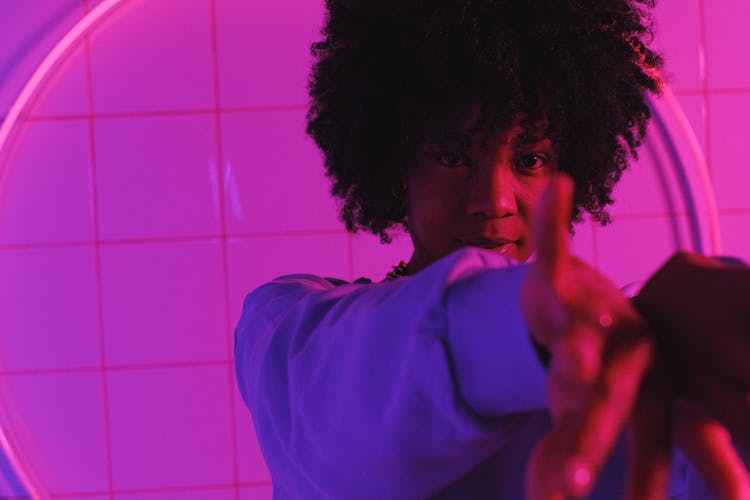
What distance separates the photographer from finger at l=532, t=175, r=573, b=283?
22 centimetres

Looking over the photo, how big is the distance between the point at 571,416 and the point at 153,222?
1.39m

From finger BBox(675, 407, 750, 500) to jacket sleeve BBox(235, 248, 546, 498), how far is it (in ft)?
0.20

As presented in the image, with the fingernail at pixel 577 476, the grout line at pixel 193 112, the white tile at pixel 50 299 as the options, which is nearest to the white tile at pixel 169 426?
the white tile at pixel 50 299

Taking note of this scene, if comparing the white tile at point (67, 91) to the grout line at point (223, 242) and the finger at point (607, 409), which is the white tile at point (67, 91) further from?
the finger at point (607, 409)

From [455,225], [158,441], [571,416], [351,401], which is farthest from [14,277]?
[571,416]

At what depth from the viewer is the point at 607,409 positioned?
225 mm

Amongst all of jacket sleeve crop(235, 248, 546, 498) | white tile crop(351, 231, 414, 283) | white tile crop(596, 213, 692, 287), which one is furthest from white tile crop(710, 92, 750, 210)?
jacket sleeve crop(235, 248, 546, 498)

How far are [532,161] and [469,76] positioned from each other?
0.42 feet

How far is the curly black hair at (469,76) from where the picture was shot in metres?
0.81

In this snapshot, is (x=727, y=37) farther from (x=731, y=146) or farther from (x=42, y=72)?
(x=42, y=72)

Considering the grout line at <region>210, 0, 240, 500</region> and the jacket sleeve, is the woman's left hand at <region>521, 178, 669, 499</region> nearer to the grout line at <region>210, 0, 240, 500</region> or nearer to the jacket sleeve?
the jacket sleeve

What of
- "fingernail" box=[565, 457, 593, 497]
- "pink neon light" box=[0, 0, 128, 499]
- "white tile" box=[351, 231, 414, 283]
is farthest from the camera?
"white tile" box=[351, 231, 414, 283]

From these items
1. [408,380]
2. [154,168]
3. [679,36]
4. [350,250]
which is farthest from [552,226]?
[679,36]

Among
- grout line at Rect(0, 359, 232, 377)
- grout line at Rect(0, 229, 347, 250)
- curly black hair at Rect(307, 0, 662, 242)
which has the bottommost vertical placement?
grout line at Rect(0, 359, 232, 377)
